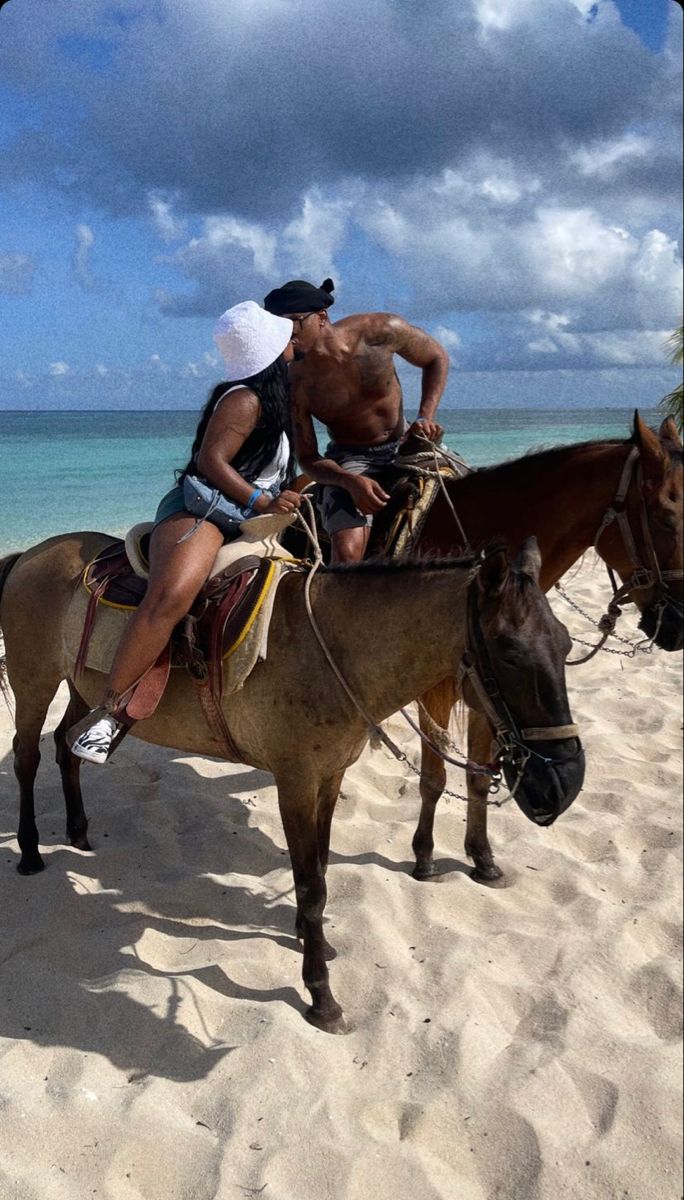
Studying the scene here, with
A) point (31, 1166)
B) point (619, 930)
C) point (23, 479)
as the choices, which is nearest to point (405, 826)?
point (619, 930)

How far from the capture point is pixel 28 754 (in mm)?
4176

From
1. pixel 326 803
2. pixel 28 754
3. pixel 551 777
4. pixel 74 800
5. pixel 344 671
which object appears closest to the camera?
pixel 551 777

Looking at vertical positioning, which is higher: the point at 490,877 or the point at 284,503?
the point at 284,503

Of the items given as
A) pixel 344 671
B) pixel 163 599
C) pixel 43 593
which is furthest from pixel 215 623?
pixel 43 593

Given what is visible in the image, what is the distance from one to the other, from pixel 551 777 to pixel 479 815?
1861mm

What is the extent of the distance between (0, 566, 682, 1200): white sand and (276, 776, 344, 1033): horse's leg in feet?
0.36

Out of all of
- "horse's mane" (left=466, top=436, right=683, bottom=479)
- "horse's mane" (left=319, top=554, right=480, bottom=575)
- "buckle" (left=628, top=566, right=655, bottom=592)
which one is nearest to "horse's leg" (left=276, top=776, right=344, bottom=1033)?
"horse's mane" (left=319, top=554, right=480, bottom=575)

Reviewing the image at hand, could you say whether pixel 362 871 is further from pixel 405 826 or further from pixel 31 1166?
pixel 31 1166

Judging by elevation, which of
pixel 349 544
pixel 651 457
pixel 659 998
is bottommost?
pixel 659 998

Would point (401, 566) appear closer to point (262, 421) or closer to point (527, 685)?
Answer: point (527, 685)

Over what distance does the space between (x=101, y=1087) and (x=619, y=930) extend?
2.18 meters

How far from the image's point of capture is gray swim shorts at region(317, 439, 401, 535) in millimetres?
4250

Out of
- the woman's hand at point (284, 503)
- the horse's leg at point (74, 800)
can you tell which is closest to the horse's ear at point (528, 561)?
the woman's hand at point (284, 503)

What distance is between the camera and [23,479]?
27969mm
